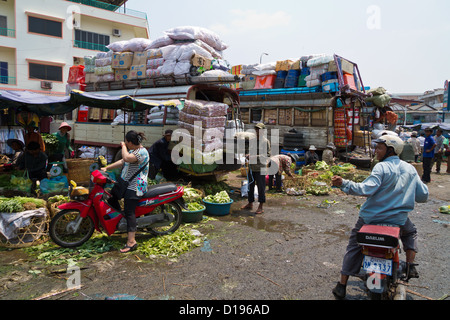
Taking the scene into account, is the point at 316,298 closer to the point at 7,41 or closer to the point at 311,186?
the point at 311,186

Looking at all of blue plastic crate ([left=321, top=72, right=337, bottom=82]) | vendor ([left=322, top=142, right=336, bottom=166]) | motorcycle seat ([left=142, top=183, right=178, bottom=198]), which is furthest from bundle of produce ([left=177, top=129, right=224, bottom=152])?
blue plastic crate ([left=321, top=72, right=337, bottom=82])

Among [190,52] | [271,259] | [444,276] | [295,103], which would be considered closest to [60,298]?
[271,259]

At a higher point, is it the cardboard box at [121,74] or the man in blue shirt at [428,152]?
the cardboard box at [121,74]

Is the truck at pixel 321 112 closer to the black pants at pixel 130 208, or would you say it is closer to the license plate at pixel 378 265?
the black pants at pixel 130 208

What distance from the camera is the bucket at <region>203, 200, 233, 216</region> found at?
6.86 meters

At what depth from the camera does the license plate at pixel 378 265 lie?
117 inches

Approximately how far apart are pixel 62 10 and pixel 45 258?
28662mm

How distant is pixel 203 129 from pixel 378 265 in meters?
5.41

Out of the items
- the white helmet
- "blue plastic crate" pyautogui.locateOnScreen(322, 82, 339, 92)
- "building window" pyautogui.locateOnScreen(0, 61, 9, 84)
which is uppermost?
"building window" pyautogui.locateOnScreen(0, 61, 9, 84)

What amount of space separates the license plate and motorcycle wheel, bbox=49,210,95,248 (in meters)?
4.06

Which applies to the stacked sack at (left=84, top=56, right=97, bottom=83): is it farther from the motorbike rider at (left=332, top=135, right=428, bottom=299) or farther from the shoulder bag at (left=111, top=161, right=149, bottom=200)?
the motorbike rider at (left=332, top=135, right=428, bottom=299)

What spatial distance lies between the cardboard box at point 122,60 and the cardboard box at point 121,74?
15 centimetres

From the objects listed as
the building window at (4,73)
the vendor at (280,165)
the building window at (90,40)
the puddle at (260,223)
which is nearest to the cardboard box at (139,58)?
the vendor at (280,165)
